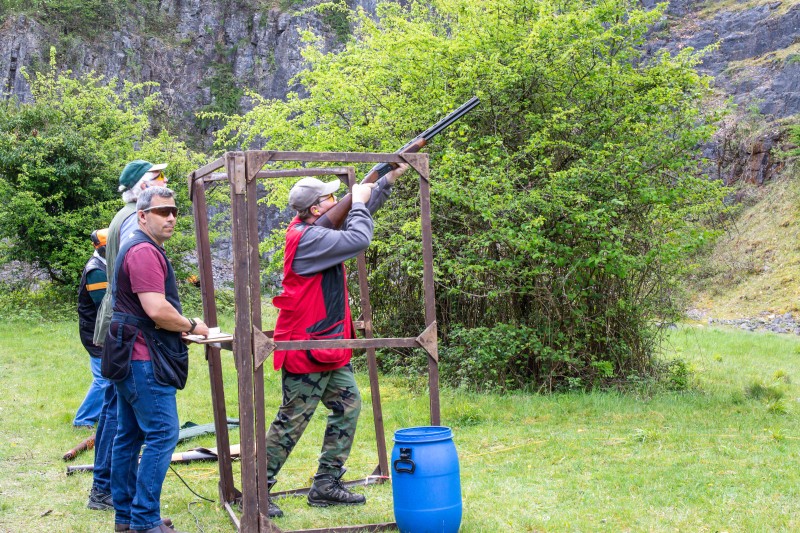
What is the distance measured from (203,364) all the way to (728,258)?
72.7ft

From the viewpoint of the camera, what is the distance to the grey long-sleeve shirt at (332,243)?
477 cm

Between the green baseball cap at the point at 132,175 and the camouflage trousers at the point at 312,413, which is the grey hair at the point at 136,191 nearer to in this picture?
the green baseball cap at the point at 132,175

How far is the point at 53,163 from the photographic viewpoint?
1880 cm

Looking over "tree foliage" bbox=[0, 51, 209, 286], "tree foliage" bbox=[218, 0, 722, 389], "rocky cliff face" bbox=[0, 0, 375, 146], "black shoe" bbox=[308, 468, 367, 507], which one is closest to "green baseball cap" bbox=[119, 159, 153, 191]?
"black shoe" bbox=[308, 468, 367, 507]

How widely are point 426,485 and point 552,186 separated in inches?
221

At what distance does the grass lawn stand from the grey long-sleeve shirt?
162 centimetres

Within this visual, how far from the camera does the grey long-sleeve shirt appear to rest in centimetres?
477

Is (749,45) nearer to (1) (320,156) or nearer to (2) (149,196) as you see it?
(1) (320,156)

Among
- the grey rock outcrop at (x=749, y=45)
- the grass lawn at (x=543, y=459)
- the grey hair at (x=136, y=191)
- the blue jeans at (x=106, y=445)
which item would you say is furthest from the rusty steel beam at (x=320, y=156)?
the grey rock outcrop at (x=749, y=45)

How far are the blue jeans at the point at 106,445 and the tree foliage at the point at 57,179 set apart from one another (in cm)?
1366

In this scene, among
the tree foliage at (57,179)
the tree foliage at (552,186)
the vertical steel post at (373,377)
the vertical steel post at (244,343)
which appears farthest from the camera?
the tree foliage at (57,179)

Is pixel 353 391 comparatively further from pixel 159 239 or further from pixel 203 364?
pixel 203 364

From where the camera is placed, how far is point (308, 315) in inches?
194

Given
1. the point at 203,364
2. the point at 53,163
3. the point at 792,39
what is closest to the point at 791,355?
the point at 203,364
